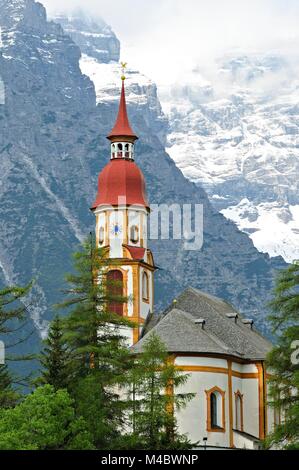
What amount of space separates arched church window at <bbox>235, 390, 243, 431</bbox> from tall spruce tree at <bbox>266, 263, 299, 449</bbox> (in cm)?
2272

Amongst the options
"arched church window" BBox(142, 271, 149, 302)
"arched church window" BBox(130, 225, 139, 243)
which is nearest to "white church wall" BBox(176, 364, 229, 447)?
"arched church window" BBox(142, 271, 149, 302)

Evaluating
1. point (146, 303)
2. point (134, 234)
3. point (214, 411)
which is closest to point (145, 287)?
point (146, 303)

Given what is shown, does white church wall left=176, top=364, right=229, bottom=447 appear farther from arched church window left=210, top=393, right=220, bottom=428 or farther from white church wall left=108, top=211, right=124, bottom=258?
white church wall left=108, top=211, right=124, bottom=258

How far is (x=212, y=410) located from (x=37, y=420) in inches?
1135

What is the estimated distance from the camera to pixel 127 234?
11244cm

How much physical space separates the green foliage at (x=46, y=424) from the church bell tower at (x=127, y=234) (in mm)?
34812

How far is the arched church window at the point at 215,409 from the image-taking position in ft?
321

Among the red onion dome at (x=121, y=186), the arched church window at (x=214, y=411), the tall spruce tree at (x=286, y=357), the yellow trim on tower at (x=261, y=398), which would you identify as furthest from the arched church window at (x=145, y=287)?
the tall spruce tree at (x=286, y=357)

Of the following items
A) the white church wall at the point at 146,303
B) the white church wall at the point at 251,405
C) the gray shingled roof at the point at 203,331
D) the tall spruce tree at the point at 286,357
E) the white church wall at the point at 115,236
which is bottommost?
the tall spruce tree at the point at 286,357

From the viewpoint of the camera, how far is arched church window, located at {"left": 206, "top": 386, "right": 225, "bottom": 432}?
97.8m

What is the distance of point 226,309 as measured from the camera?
120 metres

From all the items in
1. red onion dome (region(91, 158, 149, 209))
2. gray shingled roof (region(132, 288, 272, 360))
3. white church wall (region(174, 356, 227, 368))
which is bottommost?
white church wall (region(174, 356, 227, 368))

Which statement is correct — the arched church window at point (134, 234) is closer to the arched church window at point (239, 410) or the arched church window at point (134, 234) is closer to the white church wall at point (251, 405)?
the white church wall at point (251, 405)

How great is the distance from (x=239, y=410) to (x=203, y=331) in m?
6.86
